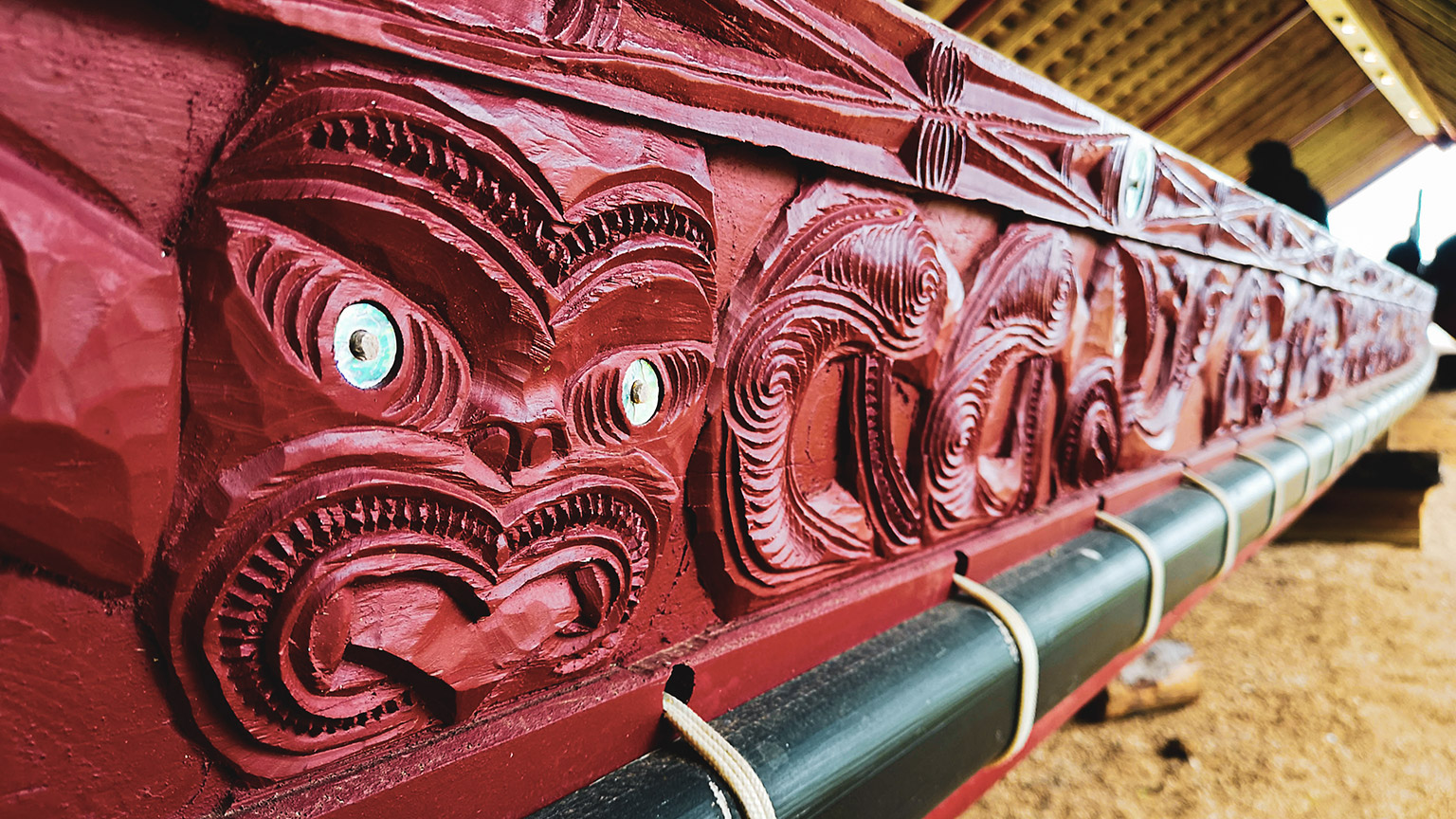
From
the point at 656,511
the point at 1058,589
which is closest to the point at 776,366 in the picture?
the point at 656,511

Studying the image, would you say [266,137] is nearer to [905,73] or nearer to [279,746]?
[279,746]

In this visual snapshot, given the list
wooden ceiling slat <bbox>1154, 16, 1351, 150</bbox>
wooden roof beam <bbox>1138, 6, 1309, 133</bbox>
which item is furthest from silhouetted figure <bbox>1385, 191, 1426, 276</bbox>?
wooden roof beam <bbox>1138, 6, 1309, 133</bbox>

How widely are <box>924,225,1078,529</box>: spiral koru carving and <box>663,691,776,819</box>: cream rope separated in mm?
321

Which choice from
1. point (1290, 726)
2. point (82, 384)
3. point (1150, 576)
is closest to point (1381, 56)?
point (1290, 726)

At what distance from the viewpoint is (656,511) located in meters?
0.45

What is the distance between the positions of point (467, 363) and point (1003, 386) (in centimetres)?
59

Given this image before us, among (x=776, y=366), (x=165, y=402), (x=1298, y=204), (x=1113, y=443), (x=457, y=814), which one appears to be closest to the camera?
(x=165, y=402)

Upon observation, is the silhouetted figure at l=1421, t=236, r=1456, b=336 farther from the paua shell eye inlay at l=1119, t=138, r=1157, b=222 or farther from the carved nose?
the carved nose

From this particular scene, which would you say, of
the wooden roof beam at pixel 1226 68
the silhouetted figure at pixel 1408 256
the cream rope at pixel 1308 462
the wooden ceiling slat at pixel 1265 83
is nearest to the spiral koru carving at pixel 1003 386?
the cream rope at pixel 1308 462

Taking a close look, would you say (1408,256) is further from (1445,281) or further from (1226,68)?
(1226,68)

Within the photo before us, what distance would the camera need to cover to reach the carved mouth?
30 cm

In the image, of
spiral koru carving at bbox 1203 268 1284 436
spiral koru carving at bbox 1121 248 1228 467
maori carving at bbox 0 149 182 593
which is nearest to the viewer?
maori carving at bbox 0 149 182 593

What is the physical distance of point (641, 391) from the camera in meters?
0.43

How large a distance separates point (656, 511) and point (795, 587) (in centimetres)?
17
